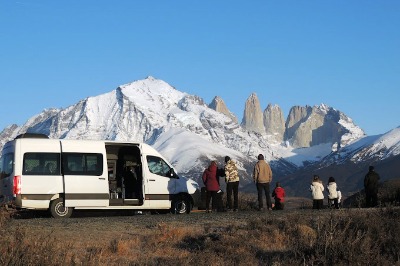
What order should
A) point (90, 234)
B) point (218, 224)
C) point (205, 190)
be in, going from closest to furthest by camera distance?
1. point (90, 234)
2. point (218, 224)
3. point (205, 190)

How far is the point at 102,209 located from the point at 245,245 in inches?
376

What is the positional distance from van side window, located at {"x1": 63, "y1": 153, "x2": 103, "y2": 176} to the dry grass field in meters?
3.50

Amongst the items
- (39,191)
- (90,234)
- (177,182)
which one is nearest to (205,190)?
(177,182)

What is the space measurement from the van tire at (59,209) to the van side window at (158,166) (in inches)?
134

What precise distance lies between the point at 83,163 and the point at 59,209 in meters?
1.68

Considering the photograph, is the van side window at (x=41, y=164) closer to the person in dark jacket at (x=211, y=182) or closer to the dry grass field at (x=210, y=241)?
the dry grass field at (x=210, y=241)

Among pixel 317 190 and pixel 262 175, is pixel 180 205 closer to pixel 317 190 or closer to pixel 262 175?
pixel 262 175

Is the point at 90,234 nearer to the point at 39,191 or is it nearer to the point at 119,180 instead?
the point at 39,191

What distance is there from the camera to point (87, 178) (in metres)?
24.7

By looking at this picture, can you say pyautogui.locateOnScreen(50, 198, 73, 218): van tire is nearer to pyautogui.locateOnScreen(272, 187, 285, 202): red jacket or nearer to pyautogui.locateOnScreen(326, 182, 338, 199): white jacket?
pyautogui.locateOnScreen(272, 187, 285, 202): red jacket

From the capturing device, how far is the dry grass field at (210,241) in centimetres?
1360

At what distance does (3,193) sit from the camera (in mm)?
24125

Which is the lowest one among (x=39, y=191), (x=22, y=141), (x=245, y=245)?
(x=245, y=245)

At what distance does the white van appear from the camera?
77.8 feet
